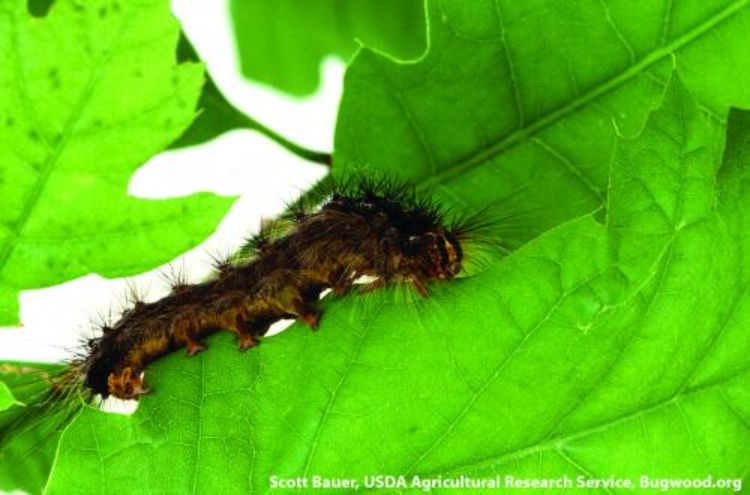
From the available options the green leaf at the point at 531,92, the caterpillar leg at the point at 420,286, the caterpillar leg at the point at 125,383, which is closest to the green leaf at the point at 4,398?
the caterpillar leg at the point at 125,383

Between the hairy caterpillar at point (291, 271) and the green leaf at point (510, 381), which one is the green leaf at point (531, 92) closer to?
the hairy caterpillar at point (291, 271)

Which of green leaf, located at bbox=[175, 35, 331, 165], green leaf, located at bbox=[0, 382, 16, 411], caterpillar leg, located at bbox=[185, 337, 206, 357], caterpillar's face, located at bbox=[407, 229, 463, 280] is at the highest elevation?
green leaf, located at bbox=[175, 35, 331, 165]

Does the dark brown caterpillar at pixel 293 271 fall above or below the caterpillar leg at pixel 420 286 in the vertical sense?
above

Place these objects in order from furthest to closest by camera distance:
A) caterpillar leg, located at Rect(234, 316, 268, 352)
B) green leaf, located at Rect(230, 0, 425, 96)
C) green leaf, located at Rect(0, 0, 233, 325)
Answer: green leaf, located at Rect(230, 0, 425, 96), caterpillar leg, located at Rect(234, 316, 268, 352), green leaf, located at Rect(0, 0, 233, 325)

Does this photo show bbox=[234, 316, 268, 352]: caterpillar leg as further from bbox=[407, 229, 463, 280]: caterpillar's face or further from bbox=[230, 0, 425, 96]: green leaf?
bbox=[230, 0, 425, 96]: green leaf

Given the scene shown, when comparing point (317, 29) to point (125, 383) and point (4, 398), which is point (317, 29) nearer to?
point (125, 383)

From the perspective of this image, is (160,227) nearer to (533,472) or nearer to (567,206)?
(533,472)

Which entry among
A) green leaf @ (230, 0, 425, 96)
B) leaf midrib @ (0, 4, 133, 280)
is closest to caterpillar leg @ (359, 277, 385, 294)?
leaf midrib @ (0, 4, 133, 280)
